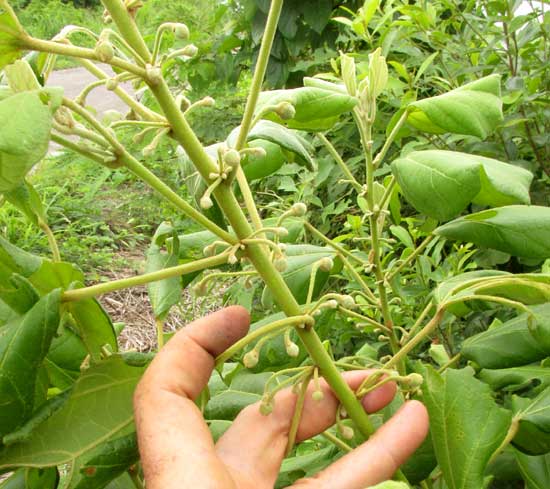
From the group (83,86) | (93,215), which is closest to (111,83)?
(93,215)

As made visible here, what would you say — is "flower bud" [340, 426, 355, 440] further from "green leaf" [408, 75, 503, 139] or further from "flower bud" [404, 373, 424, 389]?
"green leaf" [408, 75, 503, 139]

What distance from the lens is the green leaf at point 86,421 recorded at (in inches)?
26.5

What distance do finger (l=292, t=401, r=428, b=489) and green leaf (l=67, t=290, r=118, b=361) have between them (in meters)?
0.28

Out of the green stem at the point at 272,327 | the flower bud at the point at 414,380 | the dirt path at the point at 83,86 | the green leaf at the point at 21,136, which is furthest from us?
the dirt path at the point at 83,86

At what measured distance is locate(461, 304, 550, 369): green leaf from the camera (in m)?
0.86

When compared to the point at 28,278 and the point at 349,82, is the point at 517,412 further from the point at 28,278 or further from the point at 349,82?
the point at 28,278

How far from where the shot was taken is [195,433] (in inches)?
25.0

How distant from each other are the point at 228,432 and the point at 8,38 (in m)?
0.50

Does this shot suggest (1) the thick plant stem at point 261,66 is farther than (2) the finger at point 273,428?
No

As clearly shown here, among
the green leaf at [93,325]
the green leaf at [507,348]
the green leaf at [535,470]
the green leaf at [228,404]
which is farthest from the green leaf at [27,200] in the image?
the green leaf at [535,470]

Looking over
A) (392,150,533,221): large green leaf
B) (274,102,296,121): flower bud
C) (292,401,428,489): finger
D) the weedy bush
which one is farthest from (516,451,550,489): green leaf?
(274,102,296,121): flower bud

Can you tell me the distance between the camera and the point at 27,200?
2.44ft

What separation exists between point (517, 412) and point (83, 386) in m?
0.57

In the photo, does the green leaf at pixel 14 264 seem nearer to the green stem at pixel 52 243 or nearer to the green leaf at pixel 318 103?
the green stem at pixel 52 243
